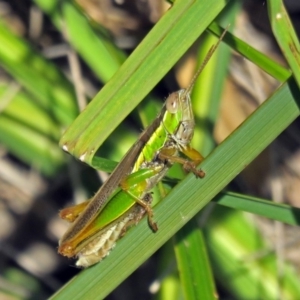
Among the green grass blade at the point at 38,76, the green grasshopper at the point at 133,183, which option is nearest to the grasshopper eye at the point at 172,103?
the green grasshopper at the point at 133,183

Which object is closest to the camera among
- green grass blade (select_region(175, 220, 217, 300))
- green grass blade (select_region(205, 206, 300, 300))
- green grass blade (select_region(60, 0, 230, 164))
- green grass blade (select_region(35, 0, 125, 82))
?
green grass blade (select_region(60, 0, 230, 164))

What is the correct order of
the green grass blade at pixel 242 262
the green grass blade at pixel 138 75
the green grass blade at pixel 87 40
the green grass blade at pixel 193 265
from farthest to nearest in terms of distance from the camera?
the green grass blade at pixel 242 262 < the green grass blade at pixel 87 40 < the green grass blade at pixel 193 265 < the green grass blade at pixel 138 75

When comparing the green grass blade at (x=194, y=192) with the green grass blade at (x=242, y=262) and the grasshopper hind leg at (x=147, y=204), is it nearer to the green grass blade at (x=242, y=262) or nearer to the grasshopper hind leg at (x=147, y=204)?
the grasshopper hind leg at (x=147, y=204)

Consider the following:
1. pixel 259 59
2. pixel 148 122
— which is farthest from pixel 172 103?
pixel 259 59

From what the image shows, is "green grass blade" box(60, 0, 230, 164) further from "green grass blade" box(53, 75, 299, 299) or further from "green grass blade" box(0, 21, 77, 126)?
"green grass blade" box(0, 21, 77, 126)

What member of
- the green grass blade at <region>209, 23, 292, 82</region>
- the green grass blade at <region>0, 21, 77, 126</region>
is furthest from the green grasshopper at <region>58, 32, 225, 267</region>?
the green grass blade at <region>0, 21, 77, 126</region>

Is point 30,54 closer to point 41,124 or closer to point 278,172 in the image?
point 41,124

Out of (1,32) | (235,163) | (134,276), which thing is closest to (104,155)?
(1,32)

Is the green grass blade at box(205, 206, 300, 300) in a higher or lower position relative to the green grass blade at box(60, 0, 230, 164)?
lower
